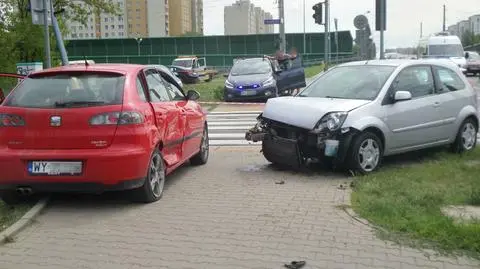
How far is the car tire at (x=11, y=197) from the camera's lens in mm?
6294

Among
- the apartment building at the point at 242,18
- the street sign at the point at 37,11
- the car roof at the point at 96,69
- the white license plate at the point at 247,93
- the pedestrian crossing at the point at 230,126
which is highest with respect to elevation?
the apartment building at the point at 242,18

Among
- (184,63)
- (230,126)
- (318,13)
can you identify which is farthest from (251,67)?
(184,63)

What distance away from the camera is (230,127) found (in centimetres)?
1390

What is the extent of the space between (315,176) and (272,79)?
1371 centimetres

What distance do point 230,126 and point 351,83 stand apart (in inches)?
232

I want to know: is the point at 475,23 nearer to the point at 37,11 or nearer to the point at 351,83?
the point at 351,83

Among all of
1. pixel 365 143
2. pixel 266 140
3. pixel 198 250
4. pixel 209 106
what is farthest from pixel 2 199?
pixel 209 106

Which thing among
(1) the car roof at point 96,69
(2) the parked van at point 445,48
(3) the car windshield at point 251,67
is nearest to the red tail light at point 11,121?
(1) the car roof at point 96,69

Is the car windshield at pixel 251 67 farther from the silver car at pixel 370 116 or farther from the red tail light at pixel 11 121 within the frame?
the red tail light at pixel 11 121

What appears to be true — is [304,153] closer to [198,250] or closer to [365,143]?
[365,143]

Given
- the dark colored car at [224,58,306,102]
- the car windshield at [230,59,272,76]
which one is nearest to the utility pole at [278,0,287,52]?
the dark colored car at [224,58,306,102]

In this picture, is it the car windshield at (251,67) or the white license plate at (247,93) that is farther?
the car windshield at (251,67)

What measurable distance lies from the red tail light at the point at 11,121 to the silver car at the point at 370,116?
3.32m

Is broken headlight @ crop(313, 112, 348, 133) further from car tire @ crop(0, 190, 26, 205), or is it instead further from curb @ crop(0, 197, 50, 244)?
car tire @ crop(0, 190, 26, 205)
